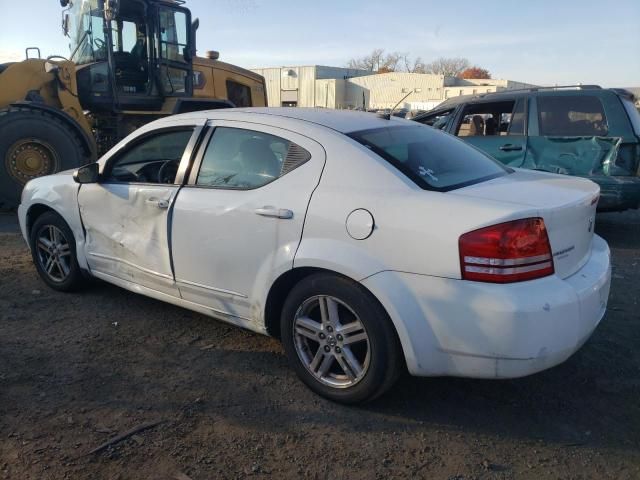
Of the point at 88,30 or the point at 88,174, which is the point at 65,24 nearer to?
the point at 88,30

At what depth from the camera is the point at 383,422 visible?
2.88 meters

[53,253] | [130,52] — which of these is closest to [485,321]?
[53,253]

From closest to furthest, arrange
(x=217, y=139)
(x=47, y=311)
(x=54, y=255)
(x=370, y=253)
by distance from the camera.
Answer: (x=370, y=253)
(x=217, y=139)
(x=47, y=311)
(x=54, y=255)

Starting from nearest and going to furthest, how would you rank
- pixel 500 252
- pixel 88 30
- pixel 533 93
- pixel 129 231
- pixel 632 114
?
pixel 500 252 → pixel 129 231 → pixel 632 114 → pixel 533 93 → pixel 88 30

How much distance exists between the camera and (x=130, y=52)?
31.0 ft

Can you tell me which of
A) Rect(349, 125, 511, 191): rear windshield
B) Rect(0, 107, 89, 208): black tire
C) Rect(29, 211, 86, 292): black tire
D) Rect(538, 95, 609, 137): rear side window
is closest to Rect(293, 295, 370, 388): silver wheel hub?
Rect(349, 125, 511, 191): rear windshield

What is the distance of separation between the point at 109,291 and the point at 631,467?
3955 mm

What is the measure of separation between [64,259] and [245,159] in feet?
7.06

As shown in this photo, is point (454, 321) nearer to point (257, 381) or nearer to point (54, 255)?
point (257, 381)

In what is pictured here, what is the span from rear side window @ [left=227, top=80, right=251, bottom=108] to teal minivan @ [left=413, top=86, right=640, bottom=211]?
5.61 m

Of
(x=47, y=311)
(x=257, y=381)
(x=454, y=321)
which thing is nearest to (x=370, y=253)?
(x=454, y=321)

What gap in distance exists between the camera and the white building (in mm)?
54094

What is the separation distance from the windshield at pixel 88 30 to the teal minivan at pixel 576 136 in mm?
6121

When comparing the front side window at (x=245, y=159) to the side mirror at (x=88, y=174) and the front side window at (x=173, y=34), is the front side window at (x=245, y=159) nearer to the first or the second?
the side mirror at (x=88, y=174)
